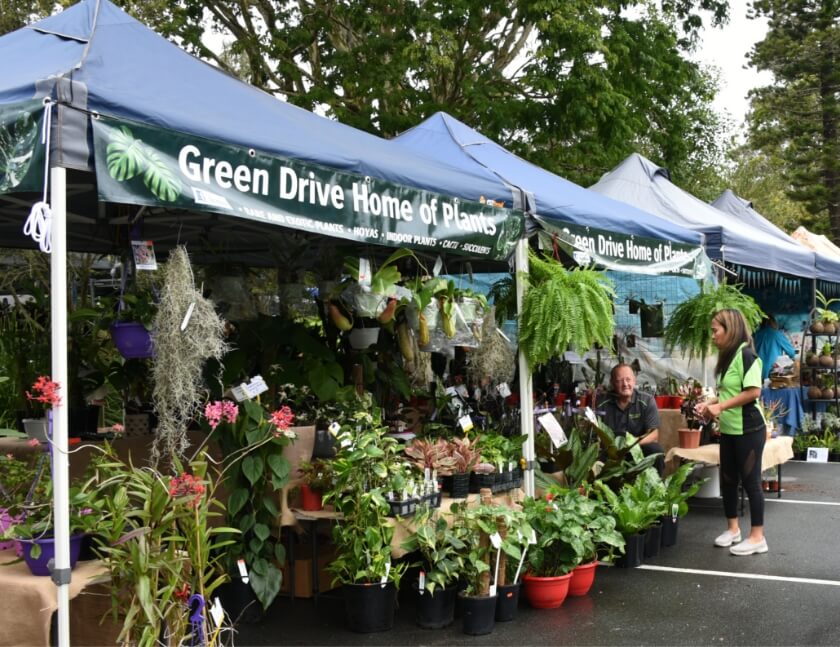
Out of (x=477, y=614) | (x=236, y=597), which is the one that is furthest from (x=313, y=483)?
(x=477, y=614)

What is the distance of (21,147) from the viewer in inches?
119

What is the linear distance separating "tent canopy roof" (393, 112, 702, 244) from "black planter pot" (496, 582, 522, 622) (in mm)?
2304

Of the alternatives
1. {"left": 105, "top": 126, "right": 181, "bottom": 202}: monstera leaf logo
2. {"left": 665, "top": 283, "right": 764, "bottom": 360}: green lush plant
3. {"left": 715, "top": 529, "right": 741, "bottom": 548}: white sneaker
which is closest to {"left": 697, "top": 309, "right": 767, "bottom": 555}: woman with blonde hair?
{"left": 715, "top": 529, "right": 741, "bottom": 548}: white sneaker

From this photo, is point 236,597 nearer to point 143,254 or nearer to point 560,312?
point 143,254

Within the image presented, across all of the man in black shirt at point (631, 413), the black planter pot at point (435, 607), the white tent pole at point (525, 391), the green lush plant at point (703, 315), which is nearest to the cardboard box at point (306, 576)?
the black planter pot at point (435, 607)

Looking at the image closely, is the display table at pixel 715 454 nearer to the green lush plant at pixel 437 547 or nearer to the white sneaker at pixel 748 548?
the white sneaker at pixel 748 548

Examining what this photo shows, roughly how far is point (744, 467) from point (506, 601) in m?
2.05

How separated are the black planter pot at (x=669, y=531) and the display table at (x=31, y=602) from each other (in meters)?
4.14

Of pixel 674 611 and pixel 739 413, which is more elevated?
pixel 739 413

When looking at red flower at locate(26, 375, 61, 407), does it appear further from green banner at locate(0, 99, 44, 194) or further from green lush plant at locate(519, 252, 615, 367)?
green lush plant at locate(519, 252, 615, 367)

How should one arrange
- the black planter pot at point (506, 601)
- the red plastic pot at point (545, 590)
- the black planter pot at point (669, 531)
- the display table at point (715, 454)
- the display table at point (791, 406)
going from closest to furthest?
the black planter pot at point (506, 601) → the red plastic pot at point (545, 590) → the black planter pot at point (669, 531) → the display table at point (715, 454) → the display table at point (791, 406)

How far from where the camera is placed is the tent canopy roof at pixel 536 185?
234 inches

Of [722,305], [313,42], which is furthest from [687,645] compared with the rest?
[313,42]

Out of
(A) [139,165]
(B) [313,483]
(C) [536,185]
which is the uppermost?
(C) [536,185]
